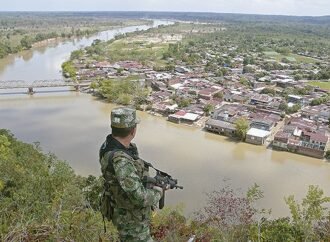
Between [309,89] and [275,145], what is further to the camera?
[309,89]

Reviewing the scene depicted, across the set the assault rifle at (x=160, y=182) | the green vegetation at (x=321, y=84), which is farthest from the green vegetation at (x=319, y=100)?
the assault rifle at (x=160, y=182)

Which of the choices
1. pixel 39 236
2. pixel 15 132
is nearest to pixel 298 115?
pixel 15 132

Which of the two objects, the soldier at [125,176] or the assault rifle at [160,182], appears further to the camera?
the assault rifle at [160,182]

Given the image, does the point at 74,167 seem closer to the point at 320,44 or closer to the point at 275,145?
the point at 275,145

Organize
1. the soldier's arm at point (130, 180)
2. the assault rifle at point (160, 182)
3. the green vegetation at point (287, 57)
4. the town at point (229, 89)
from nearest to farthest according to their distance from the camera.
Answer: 1. the soldier's arm at point (130, 180)
2. the assault rifle at point (160, 182)
3. the town at point (229, 89)
4. the green vegetation at point (287, 57)

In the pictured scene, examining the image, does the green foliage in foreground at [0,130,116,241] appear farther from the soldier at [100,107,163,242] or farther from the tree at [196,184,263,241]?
the tree at [196,184,263,241]

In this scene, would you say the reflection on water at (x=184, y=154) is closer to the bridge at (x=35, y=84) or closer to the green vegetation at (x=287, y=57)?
the bridge at (x=35, y=84)
